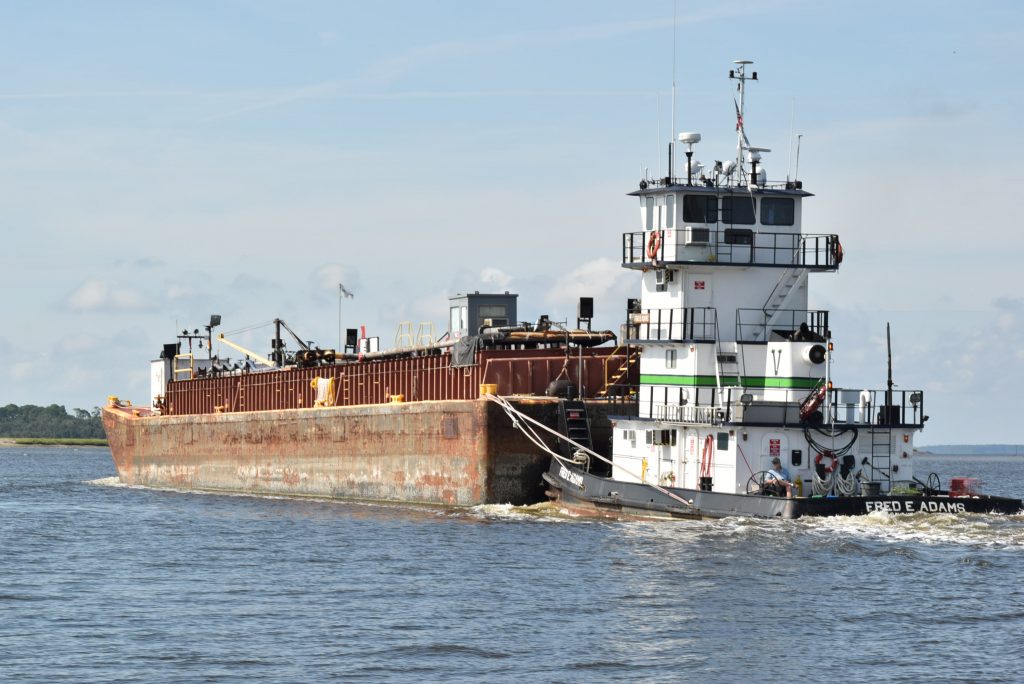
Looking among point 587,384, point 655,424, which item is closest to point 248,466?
point 587,384

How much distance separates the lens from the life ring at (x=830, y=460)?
38.4 m

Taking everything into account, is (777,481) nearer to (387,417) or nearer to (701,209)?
(701,209)

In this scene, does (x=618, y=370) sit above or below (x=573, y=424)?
above

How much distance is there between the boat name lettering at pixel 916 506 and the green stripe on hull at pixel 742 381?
155 inches

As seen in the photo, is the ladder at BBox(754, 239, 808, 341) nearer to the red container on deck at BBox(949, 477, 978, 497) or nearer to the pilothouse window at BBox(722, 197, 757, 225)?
the pilothouse window at BBox(722, 197, 757, 225)

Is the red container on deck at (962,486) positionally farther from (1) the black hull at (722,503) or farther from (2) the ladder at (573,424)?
(2) the ladder at (573,424)

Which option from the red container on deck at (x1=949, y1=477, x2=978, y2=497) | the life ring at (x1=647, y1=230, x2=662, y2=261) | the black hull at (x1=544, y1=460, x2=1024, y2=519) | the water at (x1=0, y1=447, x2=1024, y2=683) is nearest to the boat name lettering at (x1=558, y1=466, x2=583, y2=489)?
the black hull at (x1=544, y1=460, x2=1024, y2=519)

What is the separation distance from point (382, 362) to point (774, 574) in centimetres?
2967

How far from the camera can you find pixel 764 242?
137 feet

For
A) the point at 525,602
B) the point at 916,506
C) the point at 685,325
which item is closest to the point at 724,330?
the point at 685,325

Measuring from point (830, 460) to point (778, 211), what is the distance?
290 inches

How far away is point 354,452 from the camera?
55438 millimetres

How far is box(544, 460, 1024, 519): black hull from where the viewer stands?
3647cm

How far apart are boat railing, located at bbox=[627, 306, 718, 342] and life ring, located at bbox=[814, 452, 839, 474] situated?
4438 millimetres
